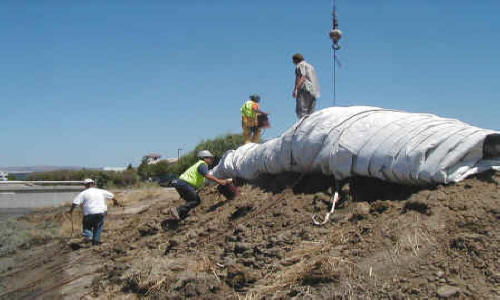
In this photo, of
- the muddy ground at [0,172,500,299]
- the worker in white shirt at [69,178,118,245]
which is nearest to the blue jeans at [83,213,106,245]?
the worker in white shirt at [69,178,118,245]

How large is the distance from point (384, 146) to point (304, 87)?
241 centimetres

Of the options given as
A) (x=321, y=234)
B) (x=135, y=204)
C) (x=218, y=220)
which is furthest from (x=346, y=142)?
(x=135, y=204)

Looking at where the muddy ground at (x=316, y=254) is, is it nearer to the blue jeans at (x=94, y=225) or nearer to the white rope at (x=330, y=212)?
the white rope at (x=330, y=212)

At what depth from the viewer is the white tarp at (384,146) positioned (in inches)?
180

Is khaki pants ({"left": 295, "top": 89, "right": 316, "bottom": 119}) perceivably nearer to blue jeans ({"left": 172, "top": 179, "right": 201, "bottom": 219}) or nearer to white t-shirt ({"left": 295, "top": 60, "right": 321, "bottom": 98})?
white t-shirt ({"left": 295, "top": 60, "right": 321, "bottom": 98})

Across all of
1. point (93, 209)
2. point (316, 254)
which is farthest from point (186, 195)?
point (316, 254)

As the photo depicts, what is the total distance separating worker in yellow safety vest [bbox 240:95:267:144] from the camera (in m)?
8.20

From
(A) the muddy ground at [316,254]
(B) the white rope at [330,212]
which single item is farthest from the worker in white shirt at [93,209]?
(B) the white rope at [330,212]

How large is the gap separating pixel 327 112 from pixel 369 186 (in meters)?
1.06

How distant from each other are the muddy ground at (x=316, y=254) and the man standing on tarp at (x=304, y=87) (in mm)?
1461

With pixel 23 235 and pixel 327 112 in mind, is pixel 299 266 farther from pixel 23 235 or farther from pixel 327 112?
pixel 23 235

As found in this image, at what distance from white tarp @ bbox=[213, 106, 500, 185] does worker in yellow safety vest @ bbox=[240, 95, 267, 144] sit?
194 centimetres

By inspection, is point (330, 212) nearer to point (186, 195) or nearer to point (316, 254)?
point (316, 254)

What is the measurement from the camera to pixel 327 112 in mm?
5707
